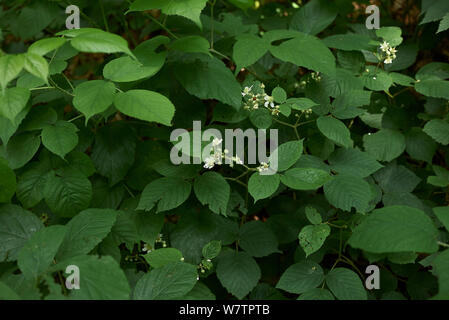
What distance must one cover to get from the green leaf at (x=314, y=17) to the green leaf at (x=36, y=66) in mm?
1324

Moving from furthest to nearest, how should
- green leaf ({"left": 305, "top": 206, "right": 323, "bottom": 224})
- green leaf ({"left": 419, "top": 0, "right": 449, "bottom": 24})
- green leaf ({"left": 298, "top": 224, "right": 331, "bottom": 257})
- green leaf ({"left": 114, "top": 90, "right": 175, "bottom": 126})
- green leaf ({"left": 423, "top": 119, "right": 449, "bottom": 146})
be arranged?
green leaf ({"left": 419, "top": 0, "right": 449, "bottom": 24}) < green leaf ({"left": 423, "top": 119, "right": 449, "bottom": 146}) < green leaf ({"left": 305, "top": 206, "right": 323, "bottom": 224}) < green leaf ({"left": 298, "top": 224, "right": 331, "bottom": 257}) < green leaf ({"left": 114, "top": 90, "right": 175, "bottom": 126})

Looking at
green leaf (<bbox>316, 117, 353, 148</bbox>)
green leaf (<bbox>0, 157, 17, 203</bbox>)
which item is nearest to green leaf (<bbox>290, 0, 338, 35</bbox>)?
green leaf (<bbox>316, 117, 353, 148</bbox>)

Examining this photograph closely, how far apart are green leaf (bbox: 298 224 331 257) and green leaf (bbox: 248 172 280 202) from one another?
231 millimetres

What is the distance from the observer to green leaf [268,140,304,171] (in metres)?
1.51

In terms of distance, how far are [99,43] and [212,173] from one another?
66cm

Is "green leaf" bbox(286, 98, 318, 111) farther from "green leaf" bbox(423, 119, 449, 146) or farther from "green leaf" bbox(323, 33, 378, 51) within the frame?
"green leaf" bbox(423, 119, 449, 146)

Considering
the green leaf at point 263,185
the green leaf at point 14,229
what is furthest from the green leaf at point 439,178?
the green leaf at point 14,229

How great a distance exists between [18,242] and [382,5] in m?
2.49

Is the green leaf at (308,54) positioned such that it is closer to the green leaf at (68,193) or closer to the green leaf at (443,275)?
the green leaf at (443,275)

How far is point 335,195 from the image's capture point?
153 cm

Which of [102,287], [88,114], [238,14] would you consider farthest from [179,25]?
[102,287]

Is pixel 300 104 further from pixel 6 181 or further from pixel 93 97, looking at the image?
pixel 6 181

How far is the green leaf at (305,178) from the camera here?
1.43m
